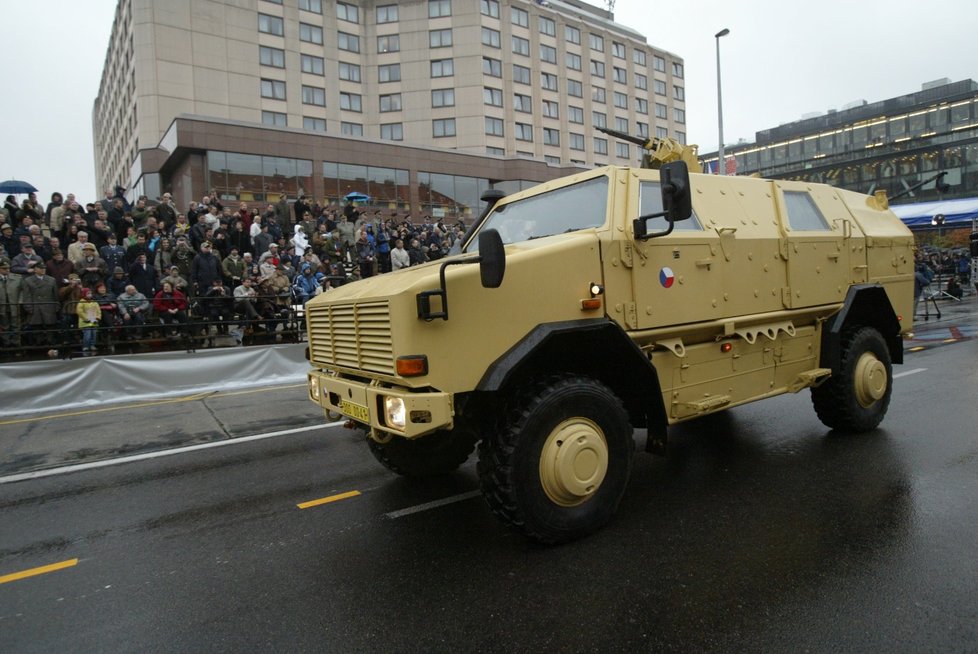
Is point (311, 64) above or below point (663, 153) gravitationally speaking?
above

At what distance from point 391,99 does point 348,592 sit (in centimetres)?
5040

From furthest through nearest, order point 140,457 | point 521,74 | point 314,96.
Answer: point 521,74 < point 314,96 < point 140,457

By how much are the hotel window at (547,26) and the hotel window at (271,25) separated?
865 inches

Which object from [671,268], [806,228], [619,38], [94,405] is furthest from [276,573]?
[619,38]

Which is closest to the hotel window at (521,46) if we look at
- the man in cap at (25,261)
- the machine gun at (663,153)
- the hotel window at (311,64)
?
the hotel window at (311,64)

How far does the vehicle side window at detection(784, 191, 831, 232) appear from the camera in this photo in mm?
5652

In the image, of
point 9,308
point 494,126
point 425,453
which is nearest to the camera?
point 425,453

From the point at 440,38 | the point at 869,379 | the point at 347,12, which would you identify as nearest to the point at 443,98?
the point at 440,38

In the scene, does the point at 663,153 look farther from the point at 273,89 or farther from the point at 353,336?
the point at 273,89

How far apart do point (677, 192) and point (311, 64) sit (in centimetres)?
4865

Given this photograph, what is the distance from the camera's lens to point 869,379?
19.4 ft

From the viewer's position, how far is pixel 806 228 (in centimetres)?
569

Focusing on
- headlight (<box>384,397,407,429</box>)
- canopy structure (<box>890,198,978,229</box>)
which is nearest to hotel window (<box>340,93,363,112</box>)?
canopy structure (<box>890,198,978,229</box>)

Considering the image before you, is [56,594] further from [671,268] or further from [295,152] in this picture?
[295,152]
